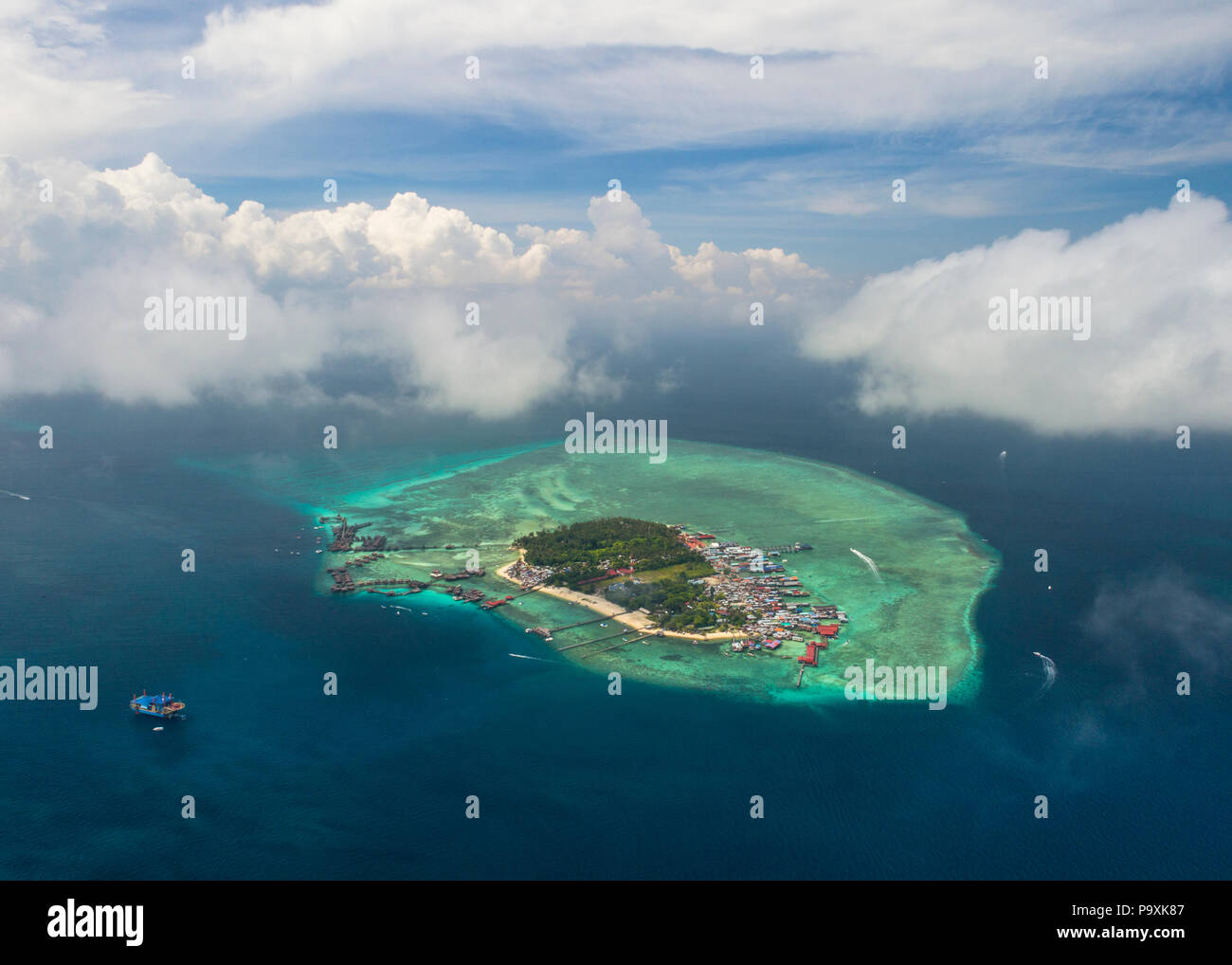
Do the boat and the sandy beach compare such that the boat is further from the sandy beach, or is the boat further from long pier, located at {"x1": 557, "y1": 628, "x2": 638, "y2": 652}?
the sandy beach

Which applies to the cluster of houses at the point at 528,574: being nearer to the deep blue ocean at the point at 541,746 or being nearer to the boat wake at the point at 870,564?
the deep blue ocean at the point at 541,746

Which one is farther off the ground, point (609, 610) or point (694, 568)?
point (694, 568)

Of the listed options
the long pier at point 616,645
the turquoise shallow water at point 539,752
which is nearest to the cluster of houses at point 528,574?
the turquoise shallow water at point 539,752

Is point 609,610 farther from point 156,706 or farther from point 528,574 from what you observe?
point 156,706

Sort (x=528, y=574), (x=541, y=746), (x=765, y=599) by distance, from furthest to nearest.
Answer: (x=528, y=574) → (x=765, y=599) → (x=541, y=746)

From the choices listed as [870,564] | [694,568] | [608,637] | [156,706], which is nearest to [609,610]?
[608,637]
